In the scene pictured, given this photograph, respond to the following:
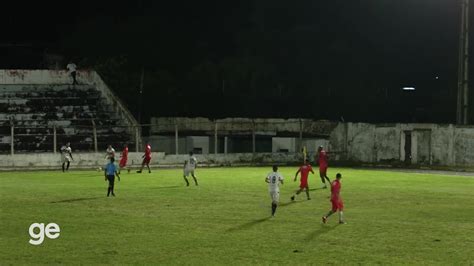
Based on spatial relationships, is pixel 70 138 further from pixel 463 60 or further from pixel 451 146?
pixel 463 60

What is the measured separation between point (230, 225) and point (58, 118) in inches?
1427

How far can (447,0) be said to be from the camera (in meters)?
67.0

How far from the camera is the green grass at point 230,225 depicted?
13625 mm

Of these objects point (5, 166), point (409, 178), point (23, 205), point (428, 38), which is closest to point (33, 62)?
point (5, 166)

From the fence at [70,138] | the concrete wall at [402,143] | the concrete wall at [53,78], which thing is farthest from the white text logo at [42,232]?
the concrete wall at [53,78]

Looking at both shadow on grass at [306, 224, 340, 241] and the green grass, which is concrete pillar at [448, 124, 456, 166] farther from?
shadow on grass at [306, 224, 340, 241]

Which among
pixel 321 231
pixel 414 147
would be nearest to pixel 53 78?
pixel 414 147

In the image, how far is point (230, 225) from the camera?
58.2 ft

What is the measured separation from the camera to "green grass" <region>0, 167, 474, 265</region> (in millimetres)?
13625

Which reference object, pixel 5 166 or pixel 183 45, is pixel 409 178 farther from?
pixel 183 45

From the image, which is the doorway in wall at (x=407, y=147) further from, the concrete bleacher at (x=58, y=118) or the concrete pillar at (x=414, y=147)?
the concrete bleacher at (x=58, y=118)

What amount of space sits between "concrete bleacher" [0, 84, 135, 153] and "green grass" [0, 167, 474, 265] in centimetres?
1788

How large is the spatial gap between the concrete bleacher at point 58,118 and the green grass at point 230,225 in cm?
1788

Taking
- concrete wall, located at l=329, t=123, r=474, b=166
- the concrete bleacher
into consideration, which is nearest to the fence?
the concrete bleacher
